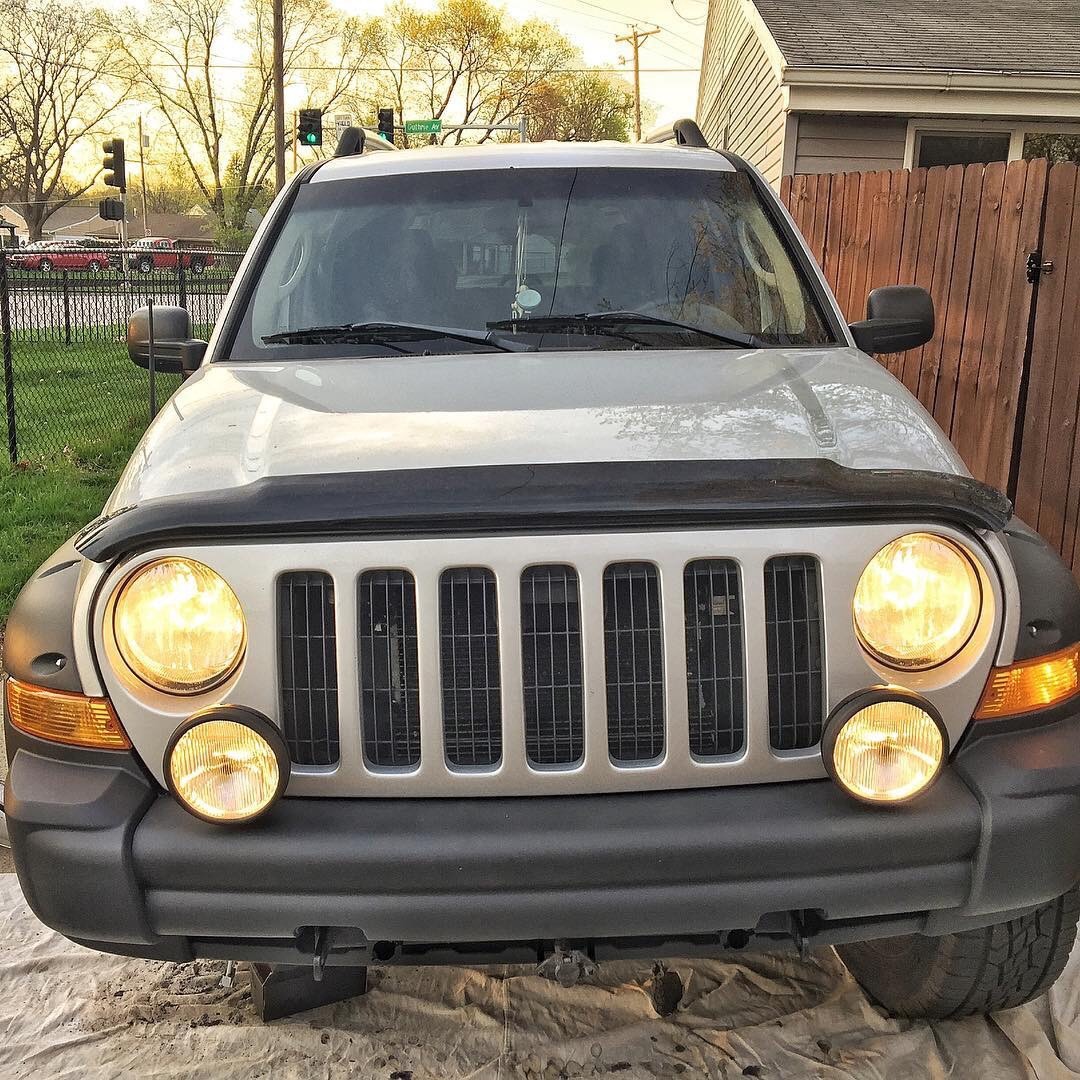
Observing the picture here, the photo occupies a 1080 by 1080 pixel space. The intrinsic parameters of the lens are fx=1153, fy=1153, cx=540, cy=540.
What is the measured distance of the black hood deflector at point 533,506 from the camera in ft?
6.48

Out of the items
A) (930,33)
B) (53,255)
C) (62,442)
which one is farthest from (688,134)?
(53,255)

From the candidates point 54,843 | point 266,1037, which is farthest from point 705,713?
point 266,1037

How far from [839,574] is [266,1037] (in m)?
1.71

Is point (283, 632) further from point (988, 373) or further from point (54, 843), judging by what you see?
point (988, 373)

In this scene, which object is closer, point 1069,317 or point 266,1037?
point 266,1037

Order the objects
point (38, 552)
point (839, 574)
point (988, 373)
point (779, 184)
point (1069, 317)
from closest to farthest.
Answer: point (839, 574) → point (1069, 317) → point (988, 373) → point (38, 552) → point (779, 184)

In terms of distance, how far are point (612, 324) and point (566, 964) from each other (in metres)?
1.74

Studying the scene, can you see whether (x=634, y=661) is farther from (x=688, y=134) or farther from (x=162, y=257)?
(x=162, y=257)

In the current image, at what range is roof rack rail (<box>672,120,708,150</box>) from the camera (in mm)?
4336

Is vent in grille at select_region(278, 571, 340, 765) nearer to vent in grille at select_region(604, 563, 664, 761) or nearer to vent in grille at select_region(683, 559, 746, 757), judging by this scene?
vent in grille at select_region(604, 563, 664, 761)

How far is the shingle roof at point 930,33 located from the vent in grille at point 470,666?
32.2ft

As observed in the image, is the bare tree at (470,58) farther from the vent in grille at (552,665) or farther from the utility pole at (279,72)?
the vent in grille at (552,665)

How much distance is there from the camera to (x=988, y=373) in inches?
230

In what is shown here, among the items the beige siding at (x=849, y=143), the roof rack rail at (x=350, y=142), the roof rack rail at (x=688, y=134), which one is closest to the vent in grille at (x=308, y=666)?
the roof rack rail at (x=350, y=142)
